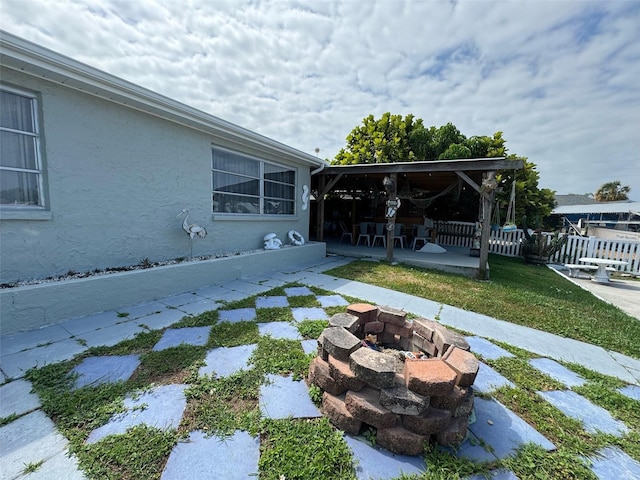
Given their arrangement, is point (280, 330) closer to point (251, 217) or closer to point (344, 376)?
point (344, 376)

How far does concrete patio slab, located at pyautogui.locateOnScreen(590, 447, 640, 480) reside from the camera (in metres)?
1.49

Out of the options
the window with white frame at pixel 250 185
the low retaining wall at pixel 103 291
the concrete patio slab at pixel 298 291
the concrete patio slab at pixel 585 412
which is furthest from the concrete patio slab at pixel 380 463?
the window with white frame at pixel 250 185

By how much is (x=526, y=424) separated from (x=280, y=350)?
79.5 inches

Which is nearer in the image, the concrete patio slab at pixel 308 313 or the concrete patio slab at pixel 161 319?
the concrete patio slab at pixel 161 319

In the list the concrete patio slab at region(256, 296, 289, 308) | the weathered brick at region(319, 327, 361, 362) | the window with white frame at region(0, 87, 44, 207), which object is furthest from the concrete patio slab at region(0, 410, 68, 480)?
the window with white frame at region(0, 87, 44, 207)

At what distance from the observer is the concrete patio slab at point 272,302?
385 cm

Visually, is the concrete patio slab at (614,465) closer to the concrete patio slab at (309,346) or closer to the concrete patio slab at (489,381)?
the concrete patio slab at (489,381)

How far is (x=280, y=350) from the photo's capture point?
2596mm

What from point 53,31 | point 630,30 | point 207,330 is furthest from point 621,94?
point 53,31

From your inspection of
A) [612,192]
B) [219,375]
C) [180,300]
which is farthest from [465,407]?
[612,192]

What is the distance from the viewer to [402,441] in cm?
154

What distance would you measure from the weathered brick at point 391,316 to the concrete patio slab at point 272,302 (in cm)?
171

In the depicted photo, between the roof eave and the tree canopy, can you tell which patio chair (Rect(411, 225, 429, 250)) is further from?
the roof eave

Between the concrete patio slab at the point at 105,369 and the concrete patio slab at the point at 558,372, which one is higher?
the concrete patio slab at the point at 105,369
